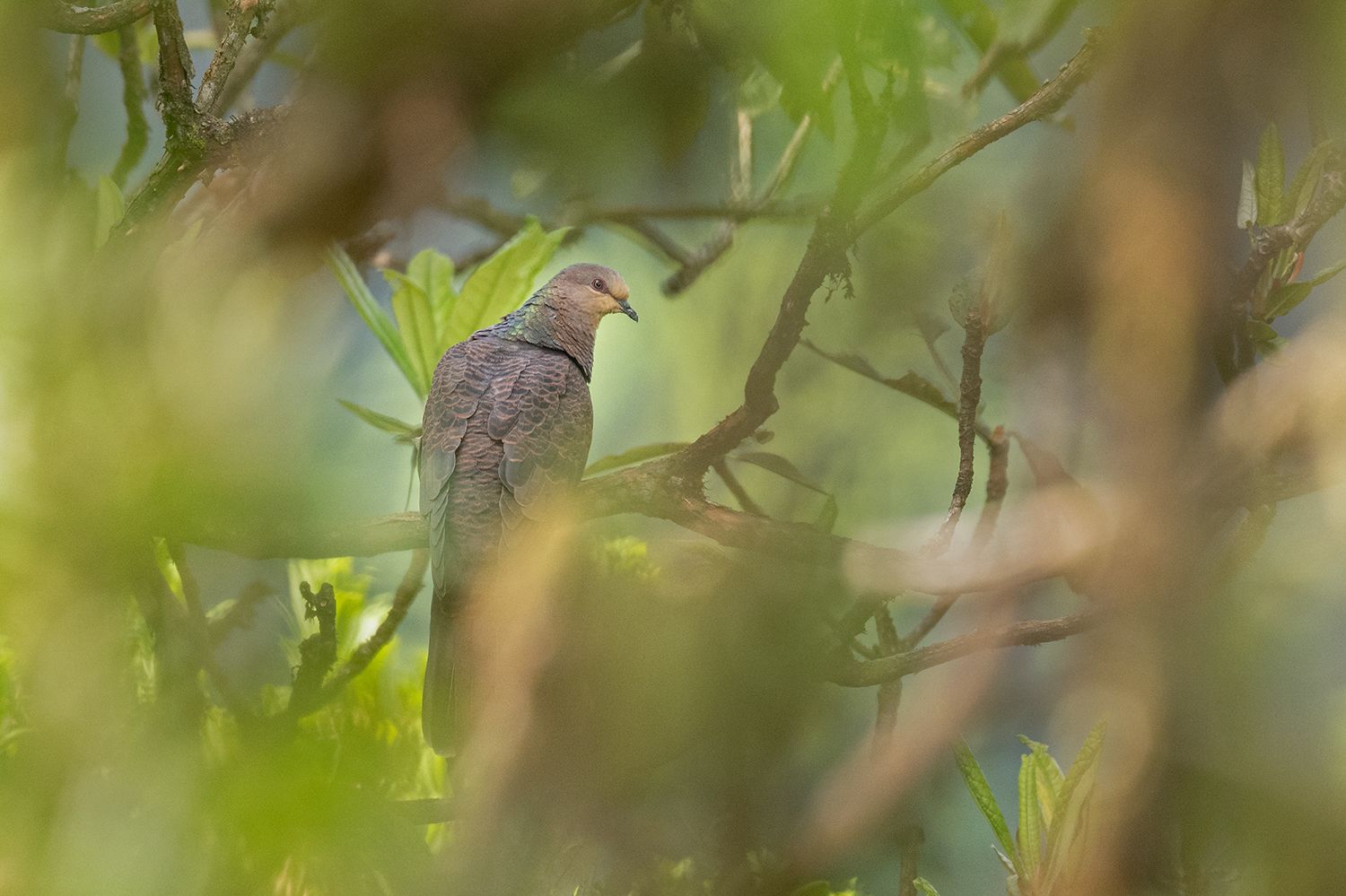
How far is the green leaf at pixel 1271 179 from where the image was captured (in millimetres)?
500

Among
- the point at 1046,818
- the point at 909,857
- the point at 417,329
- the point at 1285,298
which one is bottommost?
the point at 909,857

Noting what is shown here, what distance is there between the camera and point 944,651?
542 mm

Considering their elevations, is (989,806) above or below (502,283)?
below

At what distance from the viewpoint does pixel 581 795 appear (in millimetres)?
510

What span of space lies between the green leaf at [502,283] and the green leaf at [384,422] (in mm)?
66

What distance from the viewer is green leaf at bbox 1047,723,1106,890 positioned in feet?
1.49

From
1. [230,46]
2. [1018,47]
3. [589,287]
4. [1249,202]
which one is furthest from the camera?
[589,287]

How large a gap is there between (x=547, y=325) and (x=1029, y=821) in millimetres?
452

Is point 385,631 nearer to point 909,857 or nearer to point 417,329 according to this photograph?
point 417,329

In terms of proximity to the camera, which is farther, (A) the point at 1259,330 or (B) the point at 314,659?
(A) the point at 1259,330

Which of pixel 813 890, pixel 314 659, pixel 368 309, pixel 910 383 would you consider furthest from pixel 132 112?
pixel 813 890

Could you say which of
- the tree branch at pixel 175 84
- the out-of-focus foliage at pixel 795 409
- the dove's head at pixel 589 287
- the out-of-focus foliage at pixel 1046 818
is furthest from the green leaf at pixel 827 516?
the tree branch at pixel 175 84

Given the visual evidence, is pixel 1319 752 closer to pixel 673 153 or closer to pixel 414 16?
pixel 673 153

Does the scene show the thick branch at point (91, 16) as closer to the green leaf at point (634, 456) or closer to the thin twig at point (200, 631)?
the thin twig at point (200, 631)
